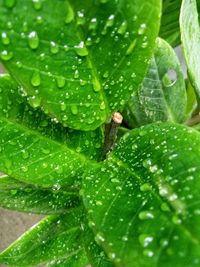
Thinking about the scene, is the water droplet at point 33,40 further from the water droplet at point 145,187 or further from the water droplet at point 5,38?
the water droplet at point 145,187

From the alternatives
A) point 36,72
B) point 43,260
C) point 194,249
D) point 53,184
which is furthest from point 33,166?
point 43,260

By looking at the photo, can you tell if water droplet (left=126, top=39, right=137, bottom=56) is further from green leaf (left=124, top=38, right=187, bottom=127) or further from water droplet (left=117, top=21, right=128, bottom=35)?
green leaf (left=124, top=38, right=187, bottom=127)

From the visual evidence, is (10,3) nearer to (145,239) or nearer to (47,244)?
(145,239)

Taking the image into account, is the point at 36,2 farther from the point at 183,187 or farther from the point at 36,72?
the point at 183,187

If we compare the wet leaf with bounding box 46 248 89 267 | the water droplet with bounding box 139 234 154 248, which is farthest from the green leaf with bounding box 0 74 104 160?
the wet leaf with bounding box 46 248 89 267

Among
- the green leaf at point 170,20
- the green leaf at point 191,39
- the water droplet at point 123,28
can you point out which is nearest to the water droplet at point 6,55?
the water droplet at point 123,28

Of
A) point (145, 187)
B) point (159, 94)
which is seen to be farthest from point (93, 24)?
point (159, 94)
